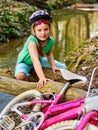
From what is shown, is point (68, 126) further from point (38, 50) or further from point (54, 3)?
point (54, 3)

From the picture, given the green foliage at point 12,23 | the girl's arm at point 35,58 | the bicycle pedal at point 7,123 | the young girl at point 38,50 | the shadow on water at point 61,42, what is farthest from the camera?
the green foliage at point 12,23

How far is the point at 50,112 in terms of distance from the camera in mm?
4203

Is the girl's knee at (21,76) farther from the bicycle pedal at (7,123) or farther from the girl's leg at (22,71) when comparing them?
the bicycle pedal at (7,123)

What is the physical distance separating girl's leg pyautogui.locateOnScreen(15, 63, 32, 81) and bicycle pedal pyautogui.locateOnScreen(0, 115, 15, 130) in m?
0.92

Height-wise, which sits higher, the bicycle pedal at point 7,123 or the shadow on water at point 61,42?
the bicycle pedal at point 7,123

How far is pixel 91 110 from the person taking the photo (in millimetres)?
3678

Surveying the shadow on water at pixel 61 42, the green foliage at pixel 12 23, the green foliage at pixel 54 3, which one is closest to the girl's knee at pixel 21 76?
the shadow on water at pixel 61 42

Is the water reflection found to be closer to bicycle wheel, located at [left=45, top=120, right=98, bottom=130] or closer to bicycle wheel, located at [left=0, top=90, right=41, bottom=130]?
bicycle wheel, located at [left=0, top=90, right=41, bottom=130]

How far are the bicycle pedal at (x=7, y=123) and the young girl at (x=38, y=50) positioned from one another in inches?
24.1

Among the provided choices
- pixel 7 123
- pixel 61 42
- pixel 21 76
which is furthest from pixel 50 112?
pixel 61 42

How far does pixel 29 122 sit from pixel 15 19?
15.3m

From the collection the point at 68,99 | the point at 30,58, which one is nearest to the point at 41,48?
the point at 30,58

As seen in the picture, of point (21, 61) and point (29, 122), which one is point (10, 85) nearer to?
point (21, 61)

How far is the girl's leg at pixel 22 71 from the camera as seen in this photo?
218 inches
